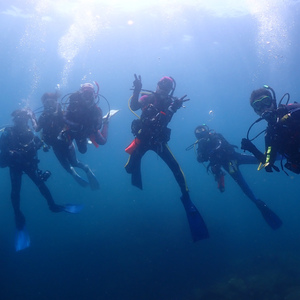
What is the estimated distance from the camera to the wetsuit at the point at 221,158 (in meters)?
9.91

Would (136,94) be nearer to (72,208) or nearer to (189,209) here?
(189,209)

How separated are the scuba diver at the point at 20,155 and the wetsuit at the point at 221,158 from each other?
255 inches

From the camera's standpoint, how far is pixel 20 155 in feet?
28.2

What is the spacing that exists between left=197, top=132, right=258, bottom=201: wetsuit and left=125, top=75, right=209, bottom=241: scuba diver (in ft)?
8.15

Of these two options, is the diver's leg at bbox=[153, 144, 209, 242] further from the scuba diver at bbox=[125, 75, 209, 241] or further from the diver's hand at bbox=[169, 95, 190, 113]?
the diver's hand at bbox=[169, 95, 190, 113]

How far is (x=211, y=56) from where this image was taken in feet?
133

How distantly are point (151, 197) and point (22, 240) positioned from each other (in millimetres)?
20178

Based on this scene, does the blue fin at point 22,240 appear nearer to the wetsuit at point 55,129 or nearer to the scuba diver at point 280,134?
the wetsuit at point 55,129

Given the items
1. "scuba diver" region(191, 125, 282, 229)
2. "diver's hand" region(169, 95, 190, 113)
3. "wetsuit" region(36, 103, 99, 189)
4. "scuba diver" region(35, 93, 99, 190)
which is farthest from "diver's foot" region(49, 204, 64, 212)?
"scuba diver" region(191, 125, 282, 229)

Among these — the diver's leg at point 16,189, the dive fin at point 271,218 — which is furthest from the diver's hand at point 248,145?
the diver's leg at point 16,189

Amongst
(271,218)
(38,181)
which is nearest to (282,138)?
(271,218)

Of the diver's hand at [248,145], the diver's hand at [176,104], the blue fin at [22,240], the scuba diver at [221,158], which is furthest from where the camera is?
the scuba diver at [221,158]

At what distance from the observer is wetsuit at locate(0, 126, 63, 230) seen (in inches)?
337

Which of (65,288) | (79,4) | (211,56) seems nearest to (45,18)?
(79,4)
